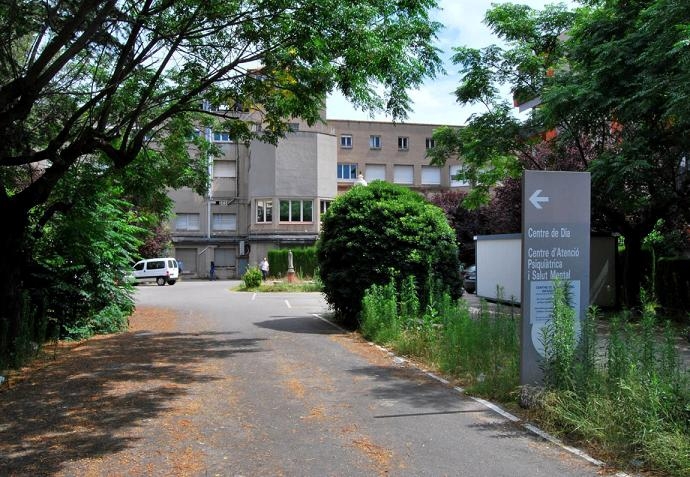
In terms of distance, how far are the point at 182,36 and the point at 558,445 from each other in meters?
8.38

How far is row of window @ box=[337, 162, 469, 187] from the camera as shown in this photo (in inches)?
2424

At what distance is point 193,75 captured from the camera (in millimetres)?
11461

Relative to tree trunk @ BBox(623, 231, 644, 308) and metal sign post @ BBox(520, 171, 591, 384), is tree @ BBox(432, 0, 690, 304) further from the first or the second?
metal sign post @ BBox(520, 171, 591, 384)

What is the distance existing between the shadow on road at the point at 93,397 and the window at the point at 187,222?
44.2 meters

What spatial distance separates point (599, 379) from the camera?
609cm

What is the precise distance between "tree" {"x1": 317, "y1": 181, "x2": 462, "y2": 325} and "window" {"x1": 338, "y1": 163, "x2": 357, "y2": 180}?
47.2 m

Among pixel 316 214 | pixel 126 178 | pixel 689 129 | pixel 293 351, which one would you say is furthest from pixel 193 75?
pixel 316 214

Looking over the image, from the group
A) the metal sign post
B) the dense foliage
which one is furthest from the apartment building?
the metal sign post

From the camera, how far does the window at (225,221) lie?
55.5 meters

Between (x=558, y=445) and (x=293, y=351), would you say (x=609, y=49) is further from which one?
(x=558, y=445)

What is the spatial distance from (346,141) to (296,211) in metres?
14.8

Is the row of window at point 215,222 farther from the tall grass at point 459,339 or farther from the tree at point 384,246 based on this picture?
the tall grass at point 459,339

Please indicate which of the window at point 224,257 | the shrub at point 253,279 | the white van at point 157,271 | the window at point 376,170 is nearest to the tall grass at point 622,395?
the shrub at point 253,279

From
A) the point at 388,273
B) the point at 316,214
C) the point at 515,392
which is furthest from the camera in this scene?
the point at 316,214
